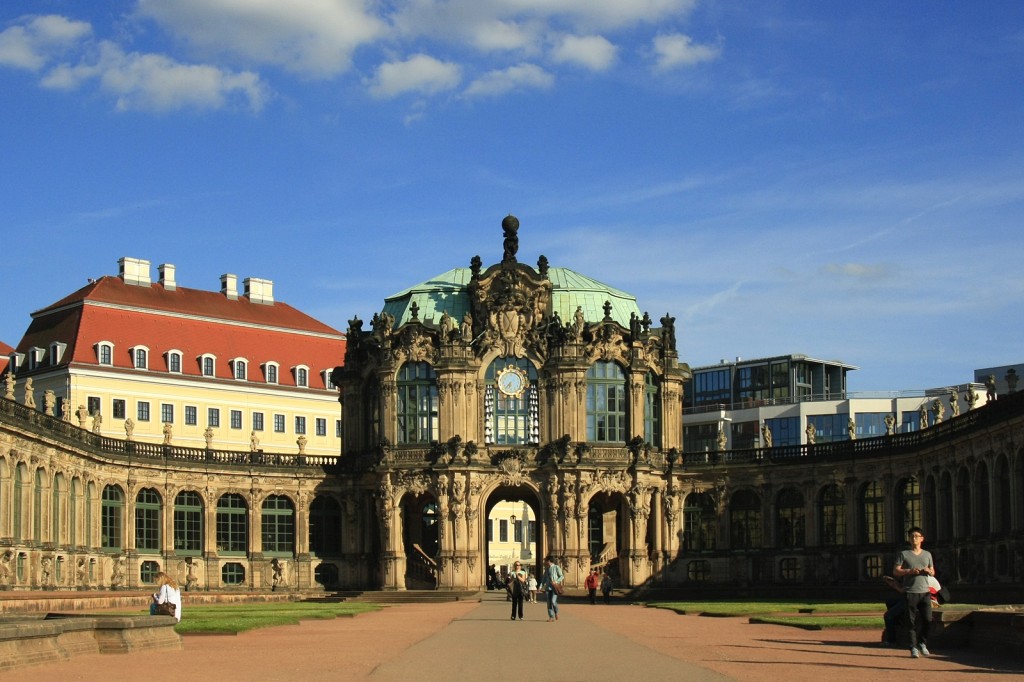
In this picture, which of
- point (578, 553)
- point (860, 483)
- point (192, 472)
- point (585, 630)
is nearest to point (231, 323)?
point (192, 472)

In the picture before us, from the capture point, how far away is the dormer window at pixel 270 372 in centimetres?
13725

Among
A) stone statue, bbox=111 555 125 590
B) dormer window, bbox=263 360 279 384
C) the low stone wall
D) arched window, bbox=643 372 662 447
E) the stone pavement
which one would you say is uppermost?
dormer window, bbox=263 360 279 384

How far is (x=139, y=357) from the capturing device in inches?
5030

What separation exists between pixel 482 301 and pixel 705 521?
1947cm

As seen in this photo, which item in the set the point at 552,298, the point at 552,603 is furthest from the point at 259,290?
the point at 552,603

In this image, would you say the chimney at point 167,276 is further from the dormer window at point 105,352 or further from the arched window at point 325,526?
the arched window at point 325,526

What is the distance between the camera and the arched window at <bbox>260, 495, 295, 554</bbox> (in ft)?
335

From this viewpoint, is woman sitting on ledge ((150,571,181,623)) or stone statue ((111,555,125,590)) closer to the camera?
Answer: woman sitting on ledge ((150,571,181,623))

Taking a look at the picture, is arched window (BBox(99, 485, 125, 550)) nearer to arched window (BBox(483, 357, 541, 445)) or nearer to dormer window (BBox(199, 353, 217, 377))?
arched window (BBox(483, 357, 541, 445))

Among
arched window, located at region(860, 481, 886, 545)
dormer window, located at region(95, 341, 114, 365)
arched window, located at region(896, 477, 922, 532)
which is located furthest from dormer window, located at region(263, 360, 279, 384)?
Result: arched window, located at region(896, 477, 922, 532)

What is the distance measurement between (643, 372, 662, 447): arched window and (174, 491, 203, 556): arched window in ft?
90.6

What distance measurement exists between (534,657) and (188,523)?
2622 inches

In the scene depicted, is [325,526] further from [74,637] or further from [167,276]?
[74,637]

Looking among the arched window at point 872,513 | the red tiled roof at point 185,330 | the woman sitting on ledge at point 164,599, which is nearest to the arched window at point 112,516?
the red tiled roof at point 185,330
